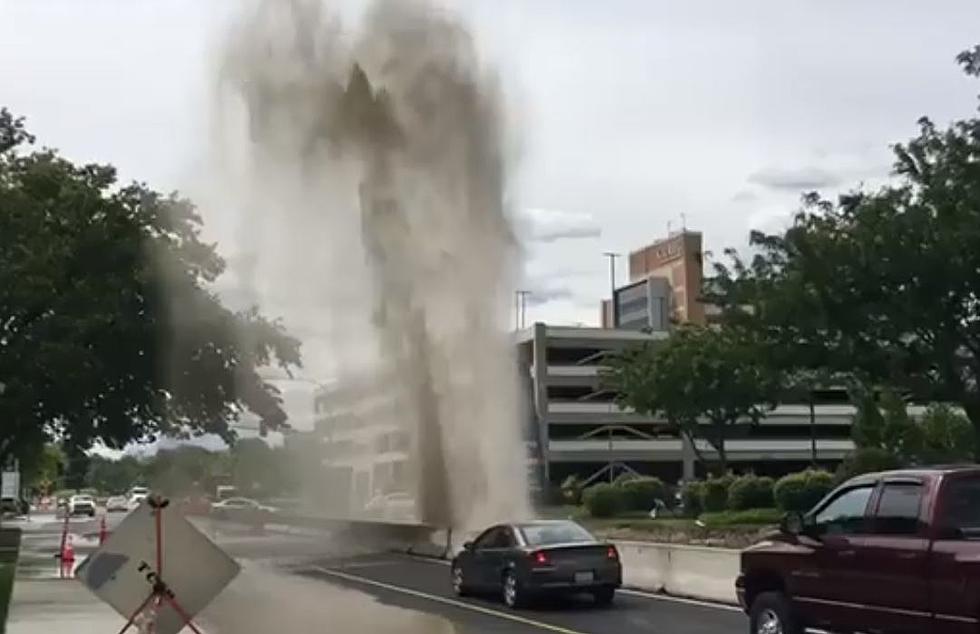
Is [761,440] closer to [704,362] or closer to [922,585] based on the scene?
[704,362]

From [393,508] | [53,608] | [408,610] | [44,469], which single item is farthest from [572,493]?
[44,469]

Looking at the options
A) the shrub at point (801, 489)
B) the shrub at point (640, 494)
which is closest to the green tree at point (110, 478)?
the shrub at point (640, 494)

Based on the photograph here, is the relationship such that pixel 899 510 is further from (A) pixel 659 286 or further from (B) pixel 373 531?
(A) pixel 659 286

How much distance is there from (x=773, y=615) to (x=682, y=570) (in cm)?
907

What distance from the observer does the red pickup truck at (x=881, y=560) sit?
1093 cm

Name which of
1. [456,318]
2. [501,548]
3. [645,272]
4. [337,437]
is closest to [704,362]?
[337,437]

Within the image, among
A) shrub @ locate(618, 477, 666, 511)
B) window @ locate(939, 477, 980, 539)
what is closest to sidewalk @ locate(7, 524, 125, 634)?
window @ locate(939, 477, 980, 539)

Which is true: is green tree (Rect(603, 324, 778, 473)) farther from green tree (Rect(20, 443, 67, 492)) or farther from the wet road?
the wet road

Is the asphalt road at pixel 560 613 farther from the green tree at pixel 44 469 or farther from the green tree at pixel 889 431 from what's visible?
the green tree at pixel 44 469

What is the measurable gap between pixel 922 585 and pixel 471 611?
9.94m

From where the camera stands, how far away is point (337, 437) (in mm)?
52062

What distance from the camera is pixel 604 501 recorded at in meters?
52.2

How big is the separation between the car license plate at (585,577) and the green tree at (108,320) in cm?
1893

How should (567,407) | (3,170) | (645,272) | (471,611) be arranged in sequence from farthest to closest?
(645,272) → (567,407) → (3,170) → (471,611)
